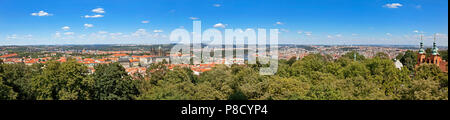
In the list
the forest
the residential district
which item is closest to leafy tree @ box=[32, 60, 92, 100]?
the forest

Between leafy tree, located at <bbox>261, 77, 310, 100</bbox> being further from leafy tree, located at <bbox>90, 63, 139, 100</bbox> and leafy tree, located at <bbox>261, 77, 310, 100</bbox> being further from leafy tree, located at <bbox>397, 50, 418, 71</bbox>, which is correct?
leafy tree, located at <bbox>397, 50, 418, 71</bbox>

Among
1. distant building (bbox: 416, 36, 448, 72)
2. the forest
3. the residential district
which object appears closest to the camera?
the forest

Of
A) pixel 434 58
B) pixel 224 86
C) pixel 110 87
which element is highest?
pixel 434 58


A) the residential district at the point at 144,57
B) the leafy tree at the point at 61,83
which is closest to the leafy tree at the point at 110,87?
the leafy tree at the point at 61,83

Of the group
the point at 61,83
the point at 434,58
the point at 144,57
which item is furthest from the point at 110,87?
the point at 144,57

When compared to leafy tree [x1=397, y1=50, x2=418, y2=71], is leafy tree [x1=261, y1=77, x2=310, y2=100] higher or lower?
lower

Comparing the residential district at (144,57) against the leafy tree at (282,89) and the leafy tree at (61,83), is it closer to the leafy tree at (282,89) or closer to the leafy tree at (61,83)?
the leafy tree at (61,83)

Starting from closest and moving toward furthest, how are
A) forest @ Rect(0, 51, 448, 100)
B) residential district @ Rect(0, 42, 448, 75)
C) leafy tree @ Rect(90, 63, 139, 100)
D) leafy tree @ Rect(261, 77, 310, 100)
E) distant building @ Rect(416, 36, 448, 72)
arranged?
1. forest @ Rect(0, 51, 448, 100)
2. leafy tree @ Rect(261, 77, 310, 100)
3. leafy tree @ Rect(90, 63, 139, 100)
4. distant building @ Rect(416, 36, 448, 72)
5. residential district @ Rect(0, 42, 448, 75)

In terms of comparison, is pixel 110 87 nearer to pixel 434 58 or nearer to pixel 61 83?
pixel 61 83

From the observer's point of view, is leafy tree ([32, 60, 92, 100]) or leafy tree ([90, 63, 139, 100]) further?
leafy tree ([90, 63, 139, 100])
